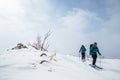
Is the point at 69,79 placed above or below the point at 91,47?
below

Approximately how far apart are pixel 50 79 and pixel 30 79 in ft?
3.02

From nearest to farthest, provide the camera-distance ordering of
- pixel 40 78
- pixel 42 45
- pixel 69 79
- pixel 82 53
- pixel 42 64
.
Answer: pixel 40 78 → pixel 69 79 → pixel 42 64 → pixel 82 53 → pixel 42 45

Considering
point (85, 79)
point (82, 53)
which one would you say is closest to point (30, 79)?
point (85, 79)

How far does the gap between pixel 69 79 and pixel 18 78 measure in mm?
2369

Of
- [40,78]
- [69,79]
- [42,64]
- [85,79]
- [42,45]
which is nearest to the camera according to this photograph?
[40,78]

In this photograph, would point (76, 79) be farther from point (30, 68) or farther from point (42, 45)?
point (42, 45)

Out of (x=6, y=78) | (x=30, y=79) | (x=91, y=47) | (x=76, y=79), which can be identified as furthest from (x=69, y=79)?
(x=91, y=47)

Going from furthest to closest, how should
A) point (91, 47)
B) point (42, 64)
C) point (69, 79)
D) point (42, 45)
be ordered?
point (42, 45) → point (91, 47) → point (42, 64) → point (69, 79)

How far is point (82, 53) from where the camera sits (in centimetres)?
1767

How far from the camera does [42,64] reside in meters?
9.84

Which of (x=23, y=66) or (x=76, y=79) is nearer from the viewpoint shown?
(x=76, y=79)

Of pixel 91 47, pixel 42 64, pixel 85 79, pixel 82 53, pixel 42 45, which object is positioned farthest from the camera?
pixel 42 45

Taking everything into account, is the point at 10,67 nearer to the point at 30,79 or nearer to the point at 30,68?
the point at 30,68

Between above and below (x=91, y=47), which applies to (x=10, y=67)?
below
